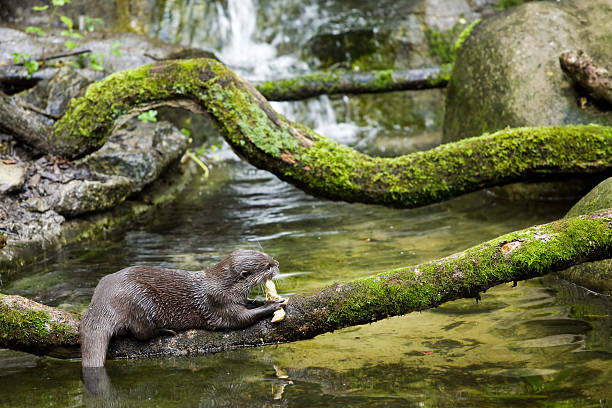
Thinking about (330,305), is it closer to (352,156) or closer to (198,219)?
(352,156)

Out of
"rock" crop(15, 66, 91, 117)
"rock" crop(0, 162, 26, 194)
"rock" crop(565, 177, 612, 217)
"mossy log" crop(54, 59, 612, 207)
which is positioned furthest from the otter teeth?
"rock" crop(15, 66, 91, 117)

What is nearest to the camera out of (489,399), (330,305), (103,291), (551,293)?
(489,399)

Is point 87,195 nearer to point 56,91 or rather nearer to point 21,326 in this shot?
point 56,91

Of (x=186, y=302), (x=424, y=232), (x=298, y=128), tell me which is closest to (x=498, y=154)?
(x=424, y=232)

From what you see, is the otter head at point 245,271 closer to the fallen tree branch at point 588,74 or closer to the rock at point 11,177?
the rock at point 11,177

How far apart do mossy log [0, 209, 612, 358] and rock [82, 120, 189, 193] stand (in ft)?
15.3

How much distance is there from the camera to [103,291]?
4.57 meters

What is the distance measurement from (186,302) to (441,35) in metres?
11.8

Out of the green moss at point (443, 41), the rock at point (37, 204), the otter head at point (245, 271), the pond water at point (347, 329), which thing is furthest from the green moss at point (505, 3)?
the otter head at point (245, 271)

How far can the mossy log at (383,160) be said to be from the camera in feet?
22.4

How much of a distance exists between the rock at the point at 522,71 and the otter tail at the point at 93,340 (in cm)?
622

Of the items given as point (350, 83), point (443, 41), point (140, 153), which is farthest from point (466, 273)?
point (443, 41)

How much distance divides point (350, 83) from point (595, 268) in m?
6.45

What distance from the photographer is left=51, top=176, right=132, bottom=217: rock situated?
25.8ft
